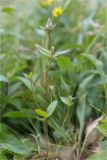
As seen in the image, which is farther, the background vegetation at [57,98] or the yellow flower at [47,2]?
the yellow flower at [47,2]

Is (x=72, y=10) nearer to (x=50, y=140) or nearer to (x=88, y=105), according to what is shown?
(x=88, y=105)

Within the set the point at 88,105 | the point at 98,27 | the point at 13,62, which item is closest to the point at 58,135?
the point at 88,105

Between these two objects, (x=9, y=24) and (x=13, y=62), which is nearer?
(x=13, y=62)

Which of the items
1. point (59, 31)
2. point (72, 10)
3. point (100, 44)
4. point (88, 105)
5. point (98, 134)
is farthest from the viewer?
point (72, 10)

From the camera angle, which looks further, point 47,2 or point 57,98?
point 47,2

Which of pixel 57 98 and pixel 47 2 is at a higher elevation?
pixel 47 2

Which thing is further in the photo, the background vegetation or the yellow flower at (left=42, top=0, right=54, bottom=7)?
the yellow flower at (left=42, top=0, right=54, bottom=7)

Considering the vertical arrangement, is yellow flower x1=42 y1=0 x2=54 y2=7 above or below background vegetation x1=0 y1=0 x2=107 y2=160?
above

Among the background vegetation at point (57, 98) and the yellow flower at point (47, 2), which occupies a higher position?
the yellow flower at point (47, 2)
